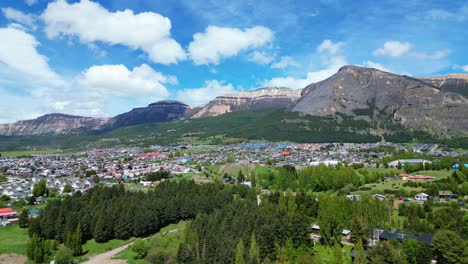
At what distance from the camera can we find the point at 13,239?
44.6 meters

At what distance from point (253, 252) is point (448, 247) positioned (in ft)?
56.4

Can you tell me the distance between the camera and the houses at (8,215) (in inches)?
2015

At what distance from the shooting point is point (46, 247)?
3997cm

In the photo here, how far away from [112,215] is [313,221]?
26677 millimetres

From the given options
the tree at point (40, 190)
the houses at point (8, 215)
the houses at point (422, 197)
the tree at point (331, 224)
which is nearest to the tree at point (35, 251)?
the houses at point (8, 215)

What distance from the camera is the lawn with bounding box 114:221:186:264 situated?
126 feet

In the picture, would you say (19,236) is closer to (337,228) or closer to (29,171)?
(337,228)

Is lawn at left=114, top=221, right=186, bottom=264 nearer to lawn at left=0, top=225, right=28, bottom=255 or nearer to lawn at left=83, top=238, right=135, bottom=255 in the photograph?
lawn at left=83, top=238, right=135, bottom=255

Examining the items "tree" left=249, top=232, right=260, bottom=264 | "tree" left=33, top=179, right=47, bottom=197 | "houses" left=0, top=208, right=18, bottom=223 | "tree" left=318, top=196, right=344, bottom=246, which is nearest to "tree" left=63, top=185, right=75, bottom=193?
"tree" left=33, top=179, right=47, bottom=197

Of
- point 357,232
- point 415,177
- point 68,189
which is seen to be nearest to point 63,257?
point 357,232

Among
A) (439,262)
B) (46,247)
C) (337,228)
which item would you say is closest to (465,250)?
(439,262)

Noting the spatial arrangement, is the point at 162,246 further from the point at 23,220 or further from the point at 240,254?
the point at 23,220

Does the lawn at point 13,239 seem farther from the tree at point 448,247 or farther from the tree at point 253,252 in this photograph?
the tree at point 448,247

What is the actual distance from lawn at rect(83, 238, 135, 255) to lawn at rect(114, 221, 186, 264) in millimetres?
2961
